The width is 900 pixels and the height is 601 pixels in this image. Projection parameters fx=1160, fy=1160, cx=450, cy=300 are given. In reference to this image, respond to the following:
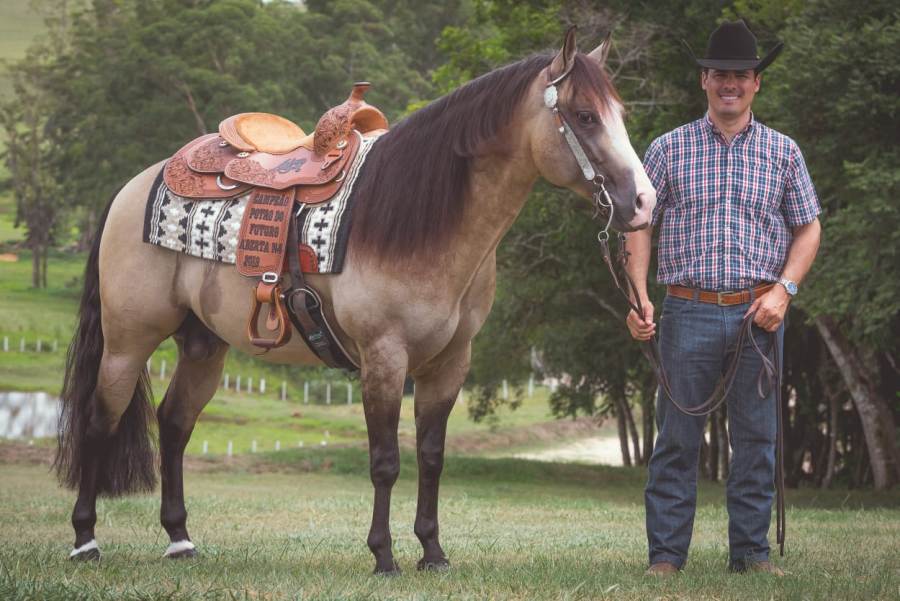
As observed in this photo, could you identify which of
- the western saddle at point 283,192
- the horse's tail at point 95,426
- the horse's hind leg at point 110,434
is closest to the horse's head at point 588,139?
the western saddle at point 283,192

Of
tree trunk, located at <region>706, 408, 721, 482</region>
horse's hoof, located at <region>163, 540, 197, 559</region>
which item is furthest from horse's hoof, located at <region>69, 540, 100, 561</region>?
tree trunk, located at <region>706, 408, 721, 482</region>

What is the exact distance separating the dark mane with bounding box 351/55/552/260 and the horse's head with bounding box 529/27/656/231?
0.22 metres

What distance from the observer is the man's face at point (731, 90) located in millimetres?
5715

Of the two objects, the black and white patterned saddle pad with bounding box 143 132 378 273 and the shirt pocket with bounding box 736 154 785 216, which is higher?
the shirt pocket with bounding box 736 154 785 216

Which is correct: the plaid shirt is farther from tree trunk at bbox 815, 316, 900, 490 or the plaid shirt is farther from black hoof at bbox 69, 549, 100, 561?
tree trunk at bbox 815, 316, 900, 490

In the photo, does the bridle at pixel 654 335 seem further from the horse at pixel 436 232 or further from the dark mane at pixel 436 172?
the dark mane at pixel 436 172

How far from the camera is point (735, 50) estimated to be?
566cm

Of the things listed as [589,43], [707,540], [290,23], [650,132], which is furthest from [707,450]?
[290,23]

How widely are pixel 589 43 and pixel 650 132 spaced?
1906 millimetres

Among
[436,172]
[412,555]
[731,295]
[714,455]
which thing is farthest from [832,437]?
[436,172]

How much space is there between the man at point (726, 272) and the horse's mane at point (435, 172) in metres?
0.88

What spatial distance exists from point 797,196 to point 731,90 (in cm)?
63

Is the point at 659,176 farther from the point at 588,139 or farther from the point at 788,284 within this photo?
the point at 788,284

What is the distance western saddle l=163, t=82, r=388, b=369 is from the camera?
19.9ft
